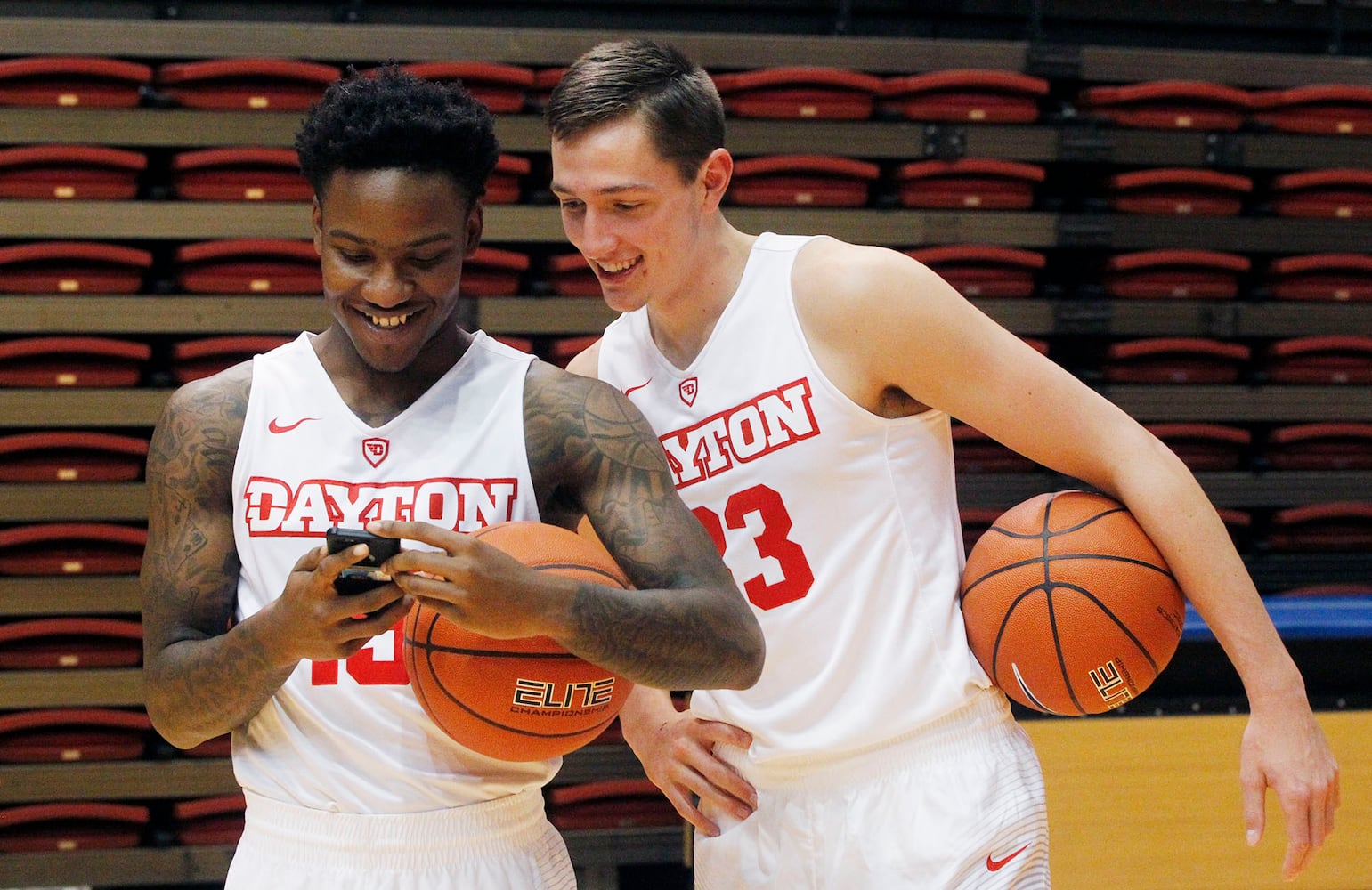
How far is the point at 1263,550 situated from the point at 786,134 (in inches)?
121

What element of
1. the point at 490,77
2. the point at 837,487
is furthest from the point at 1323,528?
the point at 837,487

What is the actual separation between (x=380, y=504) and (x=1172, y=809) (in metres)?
2.85

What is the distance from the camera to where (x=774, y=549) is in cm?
237

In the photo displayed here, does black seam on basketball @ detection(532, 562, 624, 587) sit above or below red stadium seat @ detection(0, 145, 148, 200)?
below

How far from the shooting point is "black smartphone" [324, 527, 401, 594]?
5.03ft

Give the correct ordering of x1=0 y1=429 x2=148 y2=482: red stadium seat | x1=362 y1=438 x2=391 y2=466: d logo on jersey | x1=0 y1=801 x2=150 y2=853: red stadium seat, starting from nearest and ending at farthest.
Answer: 1. x1=362 y1=438 x2=391 y2=466: d logo on jersey
2. x1=0 y1=801 x2=150 y2=853: red stadium seat
3. x1=0 y1=429 x2=148 y2=482: red stadium seat

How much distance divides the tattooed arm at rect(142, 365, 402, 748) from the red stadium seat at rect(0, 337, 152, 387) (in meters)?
4.06

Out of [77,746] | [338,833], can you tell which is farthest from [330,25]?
[338,833]

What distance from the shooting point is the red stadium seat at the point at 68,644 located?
557cm

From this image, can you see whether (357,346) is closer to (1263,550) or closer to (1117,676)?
(1117,676)

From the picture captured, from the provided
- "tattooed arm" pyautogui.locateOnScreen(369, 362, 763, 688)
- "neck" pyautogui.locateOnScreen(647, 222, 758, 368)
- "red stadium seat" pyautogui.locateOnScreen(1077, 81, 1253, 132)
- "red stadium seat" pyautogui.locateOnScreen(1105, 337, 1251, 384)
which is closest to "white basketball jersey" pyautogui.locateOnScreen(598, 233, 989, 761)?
"neck" pyautogui.locateOnScreen(647, 222, 758, 368)

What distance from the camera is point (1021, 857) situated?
7.40 ft

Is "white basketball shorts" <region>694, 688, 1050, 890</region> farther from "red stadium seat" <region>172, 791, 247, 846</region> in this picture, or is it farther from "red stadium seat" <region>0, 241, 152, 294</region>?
"red stadium seat" <region>0, 241, 152, 294</region>

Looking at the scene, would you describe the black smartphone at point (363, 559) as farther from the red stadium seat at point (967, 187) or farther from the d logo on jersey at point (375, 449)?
the red stadium seat at point (967, 187)
